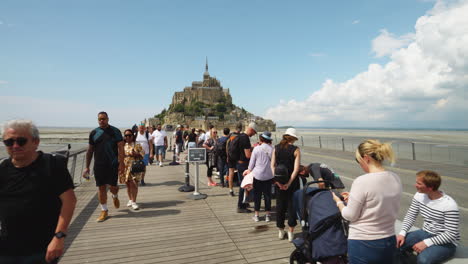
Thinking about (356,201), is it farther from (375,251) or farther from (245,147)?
(245,147)

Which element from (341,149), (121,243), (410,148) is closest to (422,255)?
(121,243)

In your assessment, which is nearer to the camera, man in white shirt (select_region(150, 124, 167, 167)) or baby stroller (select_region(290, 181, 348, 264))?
baby stroller (select_region(290, 181, 348, 264))

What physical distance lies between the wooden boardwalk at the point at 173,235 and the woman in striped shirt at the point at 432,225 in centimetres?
156

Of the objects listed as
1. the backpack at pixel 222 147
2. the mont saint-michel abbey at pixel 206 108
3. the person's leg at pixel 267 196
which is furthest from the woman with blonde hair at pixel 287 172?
the mont saint-michel abbey at pixel 206 108

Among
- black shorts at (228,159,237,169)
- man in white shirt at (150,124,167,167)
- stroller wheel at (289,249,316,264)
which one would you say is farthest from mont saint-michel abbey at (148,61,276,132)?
stroller wheel at (289,249,316,264)

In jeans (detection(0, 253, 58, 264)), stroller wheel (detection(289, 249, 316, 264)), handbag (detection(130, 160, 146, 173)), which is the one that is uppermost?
handbag (detection(130, 160, 146, 173))

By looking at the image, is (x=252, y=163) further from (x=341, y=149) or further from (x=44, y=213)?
(x=341, y=149)

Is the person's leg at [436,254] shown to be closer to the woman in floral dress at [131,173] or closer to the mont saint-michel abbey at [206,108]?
the woman in floral dress at [131,173]

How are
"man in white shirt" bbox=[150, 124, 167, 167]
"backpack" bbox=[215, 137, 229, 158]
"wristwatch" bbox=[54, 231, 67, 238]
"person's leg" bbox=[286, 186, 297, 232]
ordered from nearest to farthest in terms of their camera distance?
"wristwatch" bbox=[54, 231, 67, 238]
"person's leg" bbox=[286, 186, 297, 232]
"backpack" bbox=[215, 137, 229, 158]
"man in white shirt" bbox=[150, 124, 167, 167]

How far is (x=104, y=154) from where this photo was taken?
4.89 metres

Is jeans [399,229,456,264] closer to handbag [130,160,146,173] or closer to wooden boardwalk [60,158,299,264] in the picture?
wooden boardwalk [60,158,299,264]

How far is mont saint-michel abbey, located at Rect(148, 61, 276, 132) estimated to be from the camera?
109125mm

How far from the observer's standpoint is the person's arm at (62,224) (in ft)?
6.39

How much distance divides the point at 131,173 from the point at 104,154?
87cm
